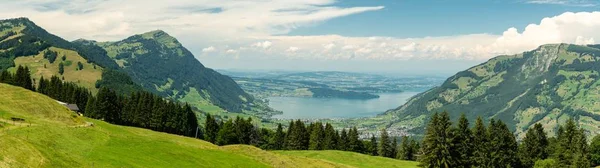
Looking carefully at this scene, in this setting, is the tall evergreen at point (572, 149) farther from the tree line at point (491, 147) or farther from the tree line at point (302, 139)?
the tree line at point (302, 139)

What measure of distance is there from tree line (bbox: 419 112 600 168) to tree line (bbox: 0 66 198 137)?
9572cm

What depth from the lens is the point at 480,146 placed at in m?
108

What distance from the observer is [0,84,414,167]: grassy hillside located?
39.3 m

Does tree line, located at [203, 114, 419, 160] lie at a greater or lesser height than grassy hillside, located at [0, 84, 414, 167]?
lesser

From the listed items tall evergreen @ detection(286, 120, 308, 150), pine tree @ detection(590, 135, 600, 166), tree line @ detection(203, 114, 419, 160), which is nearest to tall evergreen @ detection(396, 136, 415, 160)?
tree line @ detection(203, 114, 419, 160)

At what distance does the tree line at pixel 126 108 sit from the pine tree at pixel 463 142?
99.9 meters

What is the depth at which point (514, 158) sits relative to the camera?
4579 inches

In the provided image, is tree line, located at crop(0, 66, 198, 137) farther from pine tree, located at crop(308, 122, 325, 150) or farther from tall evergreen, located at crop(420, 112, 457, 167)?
tall evergreen, located at crop(420, 112, 457, 167)

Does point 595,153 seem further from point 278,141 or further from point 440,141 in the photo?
point 278,141

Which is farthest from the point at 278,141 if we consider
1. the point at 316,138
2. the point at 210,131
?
the point at 210,131

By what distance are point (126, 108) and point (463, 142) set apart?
116 meters

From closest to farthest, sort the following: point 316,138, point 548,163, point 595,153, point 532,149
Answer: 1. point 548,163
2. point 532,149
3. point 595,153
4. point 316,138

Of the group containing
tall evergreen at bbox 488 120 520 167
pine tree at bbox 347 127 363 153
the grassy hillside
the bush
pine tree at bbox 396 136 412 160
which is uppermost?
the grassy hillside

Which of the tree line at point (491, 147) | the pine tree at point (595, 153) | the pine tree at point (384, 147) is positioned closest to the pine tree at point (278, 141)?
the pine tree at point (384, 147)
